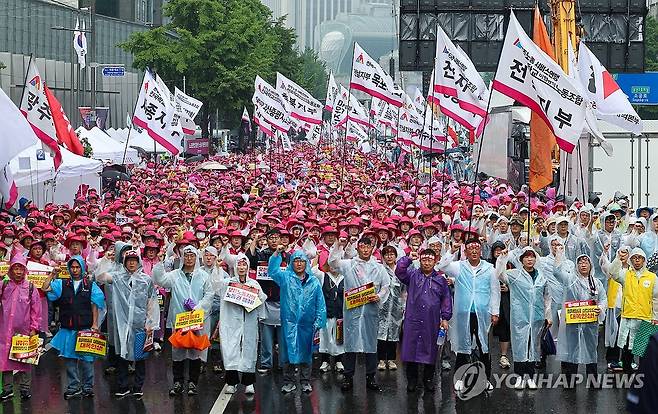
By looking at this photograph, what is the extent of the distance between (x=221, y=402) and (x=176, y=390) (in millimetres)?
574

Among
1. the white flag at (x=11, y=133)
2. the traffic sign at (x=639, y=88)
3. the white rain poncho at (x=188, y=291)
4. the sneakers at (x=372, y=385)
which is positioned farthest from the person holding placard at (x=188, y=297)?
the traffic sign at (x=639, y=88)

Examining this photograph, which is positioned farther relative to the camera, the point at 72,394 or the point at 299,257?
the point at 299,257

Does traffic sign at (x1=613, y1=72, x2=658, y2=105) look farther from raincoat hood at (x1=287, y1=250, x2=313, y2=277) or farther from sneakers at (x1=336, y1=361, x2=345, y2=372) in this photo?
raincoat hood at (x1=287, y1=250, x2=313, y2=277)

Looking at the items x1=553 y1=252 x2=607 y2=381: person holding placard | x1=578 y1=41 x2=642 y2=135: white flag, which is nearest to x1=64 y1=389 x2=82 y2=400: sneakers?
x1=553 y1=252 x2=607 y2=381: person holding placard

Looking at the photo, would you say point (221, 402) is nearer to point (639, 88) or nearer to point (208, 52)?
point (639, 88)

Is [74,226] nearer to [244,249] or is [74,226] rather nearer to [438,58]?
[244,249]

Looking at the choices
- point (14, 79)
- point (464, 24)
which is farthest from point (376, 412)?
point (14, 79)

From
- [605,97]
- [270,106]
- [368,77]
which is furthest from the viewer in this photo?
[270,106]

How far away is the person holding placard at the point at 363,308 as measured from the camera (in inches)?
456

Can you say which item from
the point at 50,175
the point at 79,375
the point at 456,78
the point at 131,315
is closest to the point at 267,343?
the point at 131,315

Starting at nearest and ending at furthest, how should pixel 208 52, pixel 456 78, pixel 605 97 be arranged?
pixel 456 78 < pixel 605 97 < pixel 208 52

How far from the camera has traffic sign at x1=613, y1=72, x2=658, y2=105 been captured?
139ft

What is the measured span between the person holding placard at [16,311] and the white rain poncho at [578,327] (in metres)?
4.93

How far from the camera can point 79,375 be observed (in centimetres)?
1128
